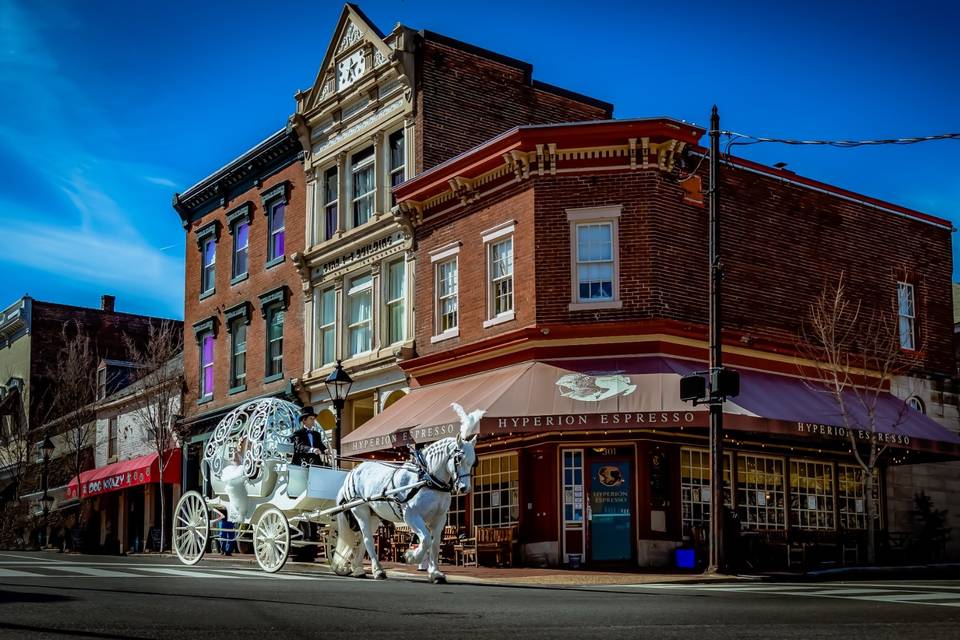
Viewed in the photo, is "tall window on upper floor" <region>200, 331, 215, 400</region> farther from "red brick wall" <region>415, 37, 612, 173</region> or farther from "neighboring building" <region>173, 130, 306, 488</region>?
"red brick wall" <region>415, 37, 612, 173</region>

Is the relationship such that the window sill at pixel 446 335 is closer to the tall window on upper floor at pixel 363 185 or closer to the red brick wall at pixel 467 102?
the red brick wall at pixel 467 102

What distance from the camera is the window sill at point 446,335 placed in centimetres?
2762

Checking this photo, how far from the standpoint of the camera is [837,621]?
10758 millimetres

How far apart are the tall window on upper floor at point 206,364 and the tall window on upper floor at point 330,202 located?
803 cm

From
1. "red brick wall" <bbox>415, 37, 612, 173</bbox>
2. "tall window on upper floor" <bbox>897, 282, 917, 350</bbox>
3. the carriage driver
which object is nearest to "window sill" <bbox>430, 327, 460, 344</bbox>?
"red brick wall" <bbox>415, 37, 612, 173</bbox>

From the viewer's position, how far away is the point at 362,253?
103ft

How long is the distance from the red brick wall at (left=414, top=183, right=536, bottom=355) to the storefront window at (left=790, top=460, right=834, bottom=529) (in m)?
7.77

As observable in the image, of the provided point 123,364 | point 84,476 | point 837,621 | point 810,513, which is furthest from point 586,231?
point 123,364

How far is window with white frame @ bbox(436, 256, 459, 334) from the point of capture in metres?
28.0

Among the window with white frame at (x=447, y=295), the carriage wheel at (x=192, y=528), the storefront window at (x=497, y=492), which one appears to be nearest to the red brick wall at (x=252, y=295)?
the window with white frame at (x=447, y=295)

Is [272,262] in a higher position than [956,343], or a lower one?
higher

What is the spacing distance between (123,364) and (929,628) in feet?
146

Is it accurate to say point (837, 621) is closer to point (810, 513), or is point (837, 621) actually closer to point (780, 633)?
point (780, 633)

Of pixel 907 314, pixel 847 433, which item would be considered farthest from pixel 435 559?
pixel 907 314
